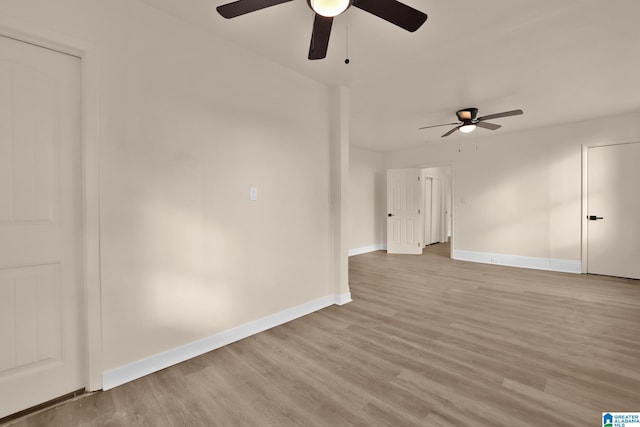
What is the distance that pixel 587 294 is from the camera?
3.56 m

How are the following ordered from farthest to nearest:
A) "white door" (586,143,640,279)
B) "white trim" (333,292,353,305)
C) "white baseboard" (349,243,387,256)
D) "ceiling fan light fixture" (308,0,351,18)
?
"white baseboard" (349,243,387,256)
"white door" (586,143,640,279)
"white trim" (333,292,353,305)
"ceiling fan light fixture" (308,0,351,18)

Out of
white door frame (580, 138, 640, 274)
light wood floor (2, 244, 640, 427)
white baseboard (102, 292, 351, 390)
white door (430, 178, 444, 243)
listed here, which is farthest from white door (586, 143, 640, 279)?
white baseboard (102, 292, 351, 390)

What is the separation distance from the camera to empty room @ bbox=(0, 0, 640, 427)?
1558 mm

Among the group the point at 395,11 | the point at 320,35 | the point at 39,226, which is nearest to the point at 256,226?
the point at 39,226

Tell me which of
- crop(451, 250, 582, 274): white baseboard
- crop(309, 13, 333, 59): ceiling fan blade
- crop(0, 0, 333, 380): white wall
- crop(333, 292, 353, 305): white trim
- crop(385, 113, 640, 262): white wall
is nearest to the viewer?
crop(309, 13, 333, 59): ceiling fan blade

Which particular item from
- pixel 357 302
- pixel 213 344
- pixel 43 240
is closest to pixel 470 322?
pixel 357 302

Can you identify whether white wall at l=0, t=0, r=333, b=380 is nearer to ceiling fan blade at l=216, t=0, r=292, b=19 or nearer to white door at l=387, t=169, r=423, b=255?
ceiling fan blade at l=216, t=0, r=292, b=19

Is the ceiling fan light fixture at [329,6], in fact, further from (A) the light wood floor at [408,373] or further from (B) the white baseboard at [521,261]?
(B) the white baseboard at [521,261]

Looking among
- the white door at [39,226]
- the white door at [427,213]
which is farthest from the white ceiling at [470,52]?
the white door at [427,213]

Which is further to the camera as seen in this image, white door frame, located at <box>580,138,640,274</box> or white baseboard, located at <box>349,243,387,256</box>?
white baseboard, located at <box>349,243,387,256</box>

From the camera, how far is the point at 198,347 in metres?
2.16

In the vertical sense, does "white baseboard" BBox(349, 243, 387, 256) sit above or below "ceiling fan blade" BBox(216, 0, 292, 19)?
below

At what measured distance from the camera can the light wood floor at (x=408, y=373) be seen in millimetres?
1526

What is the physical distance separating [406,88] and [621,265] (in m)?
4.49
